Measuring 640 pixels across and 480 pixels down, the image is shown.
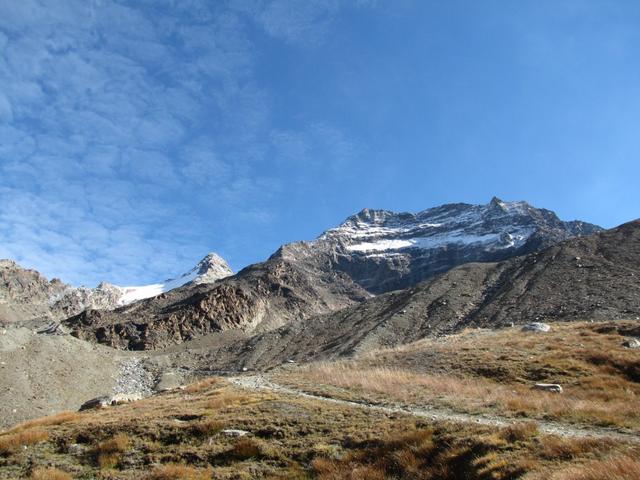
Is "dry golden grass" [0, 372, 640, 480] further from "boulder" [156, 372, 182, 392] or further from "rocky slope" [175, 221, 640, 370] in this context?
"boulder" [156, 372, 182, 392]

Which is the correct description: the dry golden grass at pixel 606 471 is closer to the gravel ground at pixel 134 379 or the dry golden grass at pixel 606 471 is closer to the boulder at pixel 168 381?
the gravel ground at pixel 134 379

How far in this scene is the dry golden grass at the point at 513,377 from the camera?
60.1 feet

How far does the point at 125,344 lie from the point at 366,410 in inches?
5011

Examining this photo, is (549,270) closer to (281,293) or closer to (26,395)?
(26,395)

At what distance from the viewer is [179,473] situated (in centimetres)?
1414

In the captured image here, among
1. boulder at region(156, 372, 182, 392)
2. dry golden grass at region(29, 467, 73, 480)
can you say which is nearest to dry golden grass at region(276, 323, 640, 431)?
dry golden grass at region(29, 467, 73, 480)

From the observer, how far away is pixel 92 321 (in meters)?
146

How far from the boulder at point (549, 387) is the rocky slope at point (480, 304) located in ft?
129

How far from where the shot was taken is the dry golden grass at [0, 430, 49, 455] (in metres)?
17.8

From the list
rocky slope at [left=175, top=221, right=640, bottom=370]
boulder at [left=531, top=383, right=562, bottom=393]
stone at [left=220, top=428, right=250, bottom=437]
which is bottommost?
stone at [left=220, top=428, right=250, bottom=437]

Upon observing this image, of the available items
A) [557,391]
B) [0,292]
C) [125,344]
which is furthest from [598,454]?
[0,292]

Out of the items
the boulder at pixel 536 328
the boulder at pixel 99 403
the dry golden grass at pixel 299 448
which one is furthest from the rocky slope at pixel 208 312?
the dry golden grass at pixel 299 448

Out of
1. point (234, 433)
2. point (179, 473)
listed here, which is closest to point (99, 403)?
point (234, 433)

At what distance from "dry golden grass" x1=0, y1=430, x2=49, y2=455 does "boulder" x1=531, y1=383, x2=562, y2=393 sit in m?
22.2
